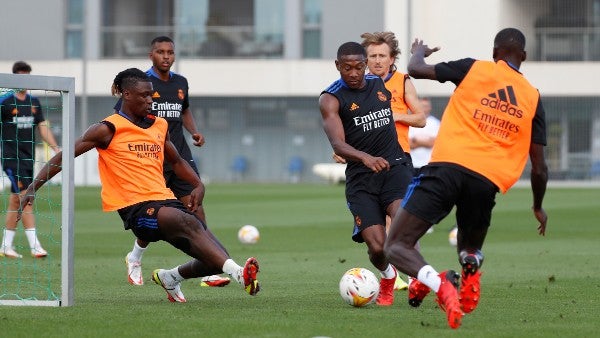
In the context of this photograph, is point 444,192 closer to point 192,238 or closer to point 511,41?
point 511,41

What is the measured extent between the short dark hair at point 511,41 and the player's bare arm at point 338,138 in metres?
1.34

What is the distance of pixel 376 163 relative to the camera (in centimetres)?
959

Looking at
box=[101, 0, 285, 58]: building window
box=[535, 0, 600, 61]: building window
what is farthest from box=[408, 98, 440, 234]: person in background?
box=[101, 0, 285, 58]: building window

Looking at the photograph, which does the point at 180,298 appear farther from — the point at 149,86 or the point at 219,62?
the point at 219,62

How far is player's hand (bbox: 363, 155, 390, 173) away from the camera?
9555mm

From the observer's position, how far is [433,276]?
851 centimetres

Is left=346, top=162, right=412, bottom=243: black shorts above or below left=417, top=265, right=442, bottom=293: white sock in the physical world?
above

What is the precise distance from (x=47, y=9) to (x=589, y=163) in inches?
952

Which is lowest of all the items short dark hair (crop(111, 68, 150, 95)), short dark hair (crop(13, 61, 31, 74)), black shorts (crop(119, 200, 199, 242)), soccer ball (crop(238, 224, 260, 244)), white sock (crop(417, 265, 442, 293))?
soccer ball (crop(238, 224, 260, 244))

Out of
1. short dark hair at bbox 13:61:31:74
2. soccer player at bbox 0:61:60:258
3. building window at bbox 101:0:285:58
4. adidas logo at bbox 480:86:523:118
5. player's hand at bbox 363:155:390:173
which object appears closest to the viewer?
adidas logo at bbox 480:86:523:118

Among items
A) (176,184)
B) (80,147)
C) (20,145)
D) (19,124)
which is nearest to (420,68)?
(80,147)

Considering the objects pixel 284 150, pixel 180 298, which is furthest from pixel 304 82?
pixel 180 298

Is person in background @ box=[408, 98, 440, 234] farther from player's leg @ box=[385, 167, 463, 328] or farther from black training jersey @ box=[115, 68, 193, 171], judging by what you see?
player's leg @ box=[385, 167, 463, 328]

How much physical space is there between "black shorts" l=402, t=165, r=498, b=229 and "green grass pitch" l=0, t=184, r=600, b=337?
0.79 m
